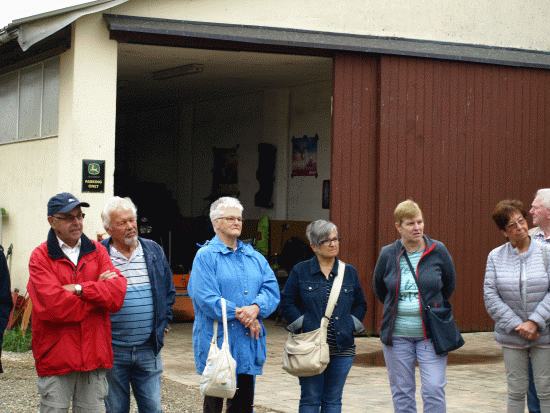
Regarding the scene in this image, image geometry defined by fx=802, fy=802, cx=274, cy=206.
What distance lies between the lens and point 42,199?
10.5m

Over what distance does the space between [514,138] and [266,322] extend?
15.1 feet

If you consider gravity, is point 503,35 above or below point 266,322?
above

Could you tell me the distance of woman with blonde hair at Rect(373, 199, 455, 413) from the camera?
522 cm

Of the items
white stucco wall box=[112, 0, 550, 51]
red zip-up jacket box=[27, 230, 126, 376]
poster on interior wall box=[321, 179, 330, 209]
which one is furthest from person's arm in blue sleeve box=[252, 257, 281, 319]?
poster on interior wall box=[321, 179, 330, 209]

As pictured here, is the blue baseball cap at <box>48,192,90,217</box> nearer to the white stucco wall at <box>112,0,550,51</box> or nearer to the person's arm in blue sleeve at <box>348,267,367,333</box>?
the person's arm in blue sleeve at <box>348,267,367,333</box>

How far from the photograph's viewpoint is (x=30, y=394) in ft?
23.5

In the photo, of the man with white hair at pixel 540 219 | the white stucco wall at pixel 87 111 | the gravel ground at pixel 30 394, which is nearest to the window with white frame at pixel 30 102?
the white stucco wall at pixel 87 111

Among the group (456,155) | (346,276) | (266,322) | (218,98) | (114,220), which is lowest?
(266,322)

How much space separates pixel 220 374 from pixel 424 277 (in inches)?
59.1

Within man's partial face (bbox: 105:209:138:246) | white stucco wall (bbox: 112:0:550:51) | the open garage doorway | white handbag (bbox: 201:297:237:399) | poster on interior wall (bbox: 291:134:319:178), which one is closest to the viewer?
white handbag (bbox: 201:297:237:399)

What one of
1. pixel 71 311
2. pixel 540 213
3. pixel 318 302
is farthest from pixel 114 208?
pixel 540 213

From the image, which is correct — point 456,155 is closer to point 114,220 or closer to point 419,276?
point 419,276

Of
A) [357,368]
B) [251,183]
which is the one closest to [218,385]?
[357,368]

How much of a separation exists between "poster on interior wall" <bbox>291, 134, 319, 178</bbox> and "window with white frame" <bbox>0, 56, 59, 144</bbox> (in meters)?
4.69
